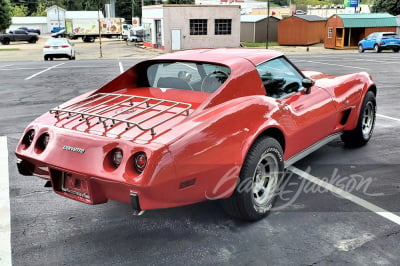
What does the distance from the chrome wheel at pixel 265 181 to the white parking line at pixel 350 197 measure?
87 centimetres

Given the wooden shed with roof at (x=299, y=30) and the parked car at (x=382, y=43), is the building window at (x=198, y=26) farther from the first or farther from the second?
the parked car at (x=382, y=43)

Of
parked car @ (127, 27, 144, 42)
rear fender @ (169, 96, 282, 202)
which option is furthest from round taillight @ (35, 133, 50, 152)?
parked car @ (127, 27, 144, 42)

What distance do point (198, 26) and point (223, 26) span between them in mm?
2518

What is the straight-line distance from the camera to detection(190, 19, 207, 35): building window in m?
35.7

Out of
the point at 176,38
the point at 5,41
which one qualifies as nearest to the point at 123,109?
the point at 176,38

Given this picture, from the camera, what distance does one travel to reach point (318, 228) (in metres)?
3.62

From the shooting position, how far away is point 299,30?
135 feet

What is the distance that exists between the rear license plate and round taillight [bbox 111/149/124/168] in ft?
0.91

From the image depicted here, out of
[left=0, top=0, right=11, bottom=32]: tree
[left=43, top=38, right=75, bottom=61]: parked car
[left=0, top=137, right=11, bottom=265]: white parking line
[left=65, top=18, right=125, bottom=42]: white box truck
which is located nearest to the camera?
[left=0, top=137, right=11, bottom=265]: white parking line

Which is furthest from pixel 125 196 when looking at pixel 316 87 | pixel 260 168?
pixel 316 87

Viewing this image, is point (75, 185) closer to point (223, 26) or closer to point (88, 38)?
point (223, 26)

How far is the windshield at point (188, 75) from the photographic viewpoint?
405cm

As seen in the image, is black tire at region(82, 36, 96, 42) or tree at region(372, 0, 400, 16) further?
black tire at region(82, 36, 96, 42)

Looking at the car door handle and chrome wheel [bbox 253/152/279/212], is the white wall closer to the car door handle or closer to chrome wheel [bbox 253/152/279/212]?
the car door handle
